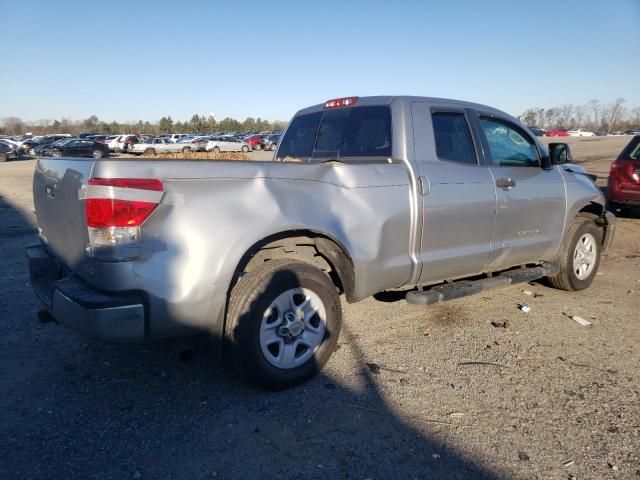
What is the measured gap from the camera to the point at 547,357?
3.78m

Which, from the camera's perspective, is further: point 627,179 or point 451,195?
point 627,179

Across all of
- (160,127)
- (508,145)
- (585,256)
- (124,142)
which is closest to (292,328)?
(508,145)

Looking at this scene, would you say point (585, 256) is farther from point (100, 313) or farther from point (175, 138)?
point (175, 138)

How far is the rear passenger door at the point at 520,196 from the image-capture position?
439 cm

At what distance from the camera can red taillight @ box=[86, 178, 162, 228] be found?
2.61 m

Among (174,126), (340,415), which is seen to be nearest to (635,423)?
(340,415)

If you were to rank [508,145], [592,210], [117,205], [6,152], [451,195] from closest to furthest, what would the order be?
[117,205]
[451,195]
[508,145]
[592,210]
[6,152]

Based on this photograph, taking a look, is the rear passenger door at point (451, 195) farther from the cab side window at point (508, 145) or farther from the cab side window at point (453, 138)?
the cab side window at point (508, 145)

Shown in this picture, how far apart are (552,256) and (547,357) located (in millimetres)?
1631

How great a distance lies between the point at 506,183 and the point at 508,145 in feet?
1.78

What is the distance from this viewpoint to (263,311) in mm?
3082

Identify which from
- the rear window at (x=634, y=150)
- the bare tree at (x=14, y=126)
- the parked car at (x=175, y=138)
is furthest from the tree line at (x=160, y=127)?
the rear window at (x=634, y=150)

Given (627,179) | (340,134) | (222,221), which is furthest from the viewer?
(627,179)

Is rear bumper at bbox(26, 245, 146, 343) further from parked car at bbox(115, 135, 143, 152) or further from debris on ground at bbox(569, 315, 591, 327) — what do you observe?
parked car at bbox(115, 135, 143, 152)
